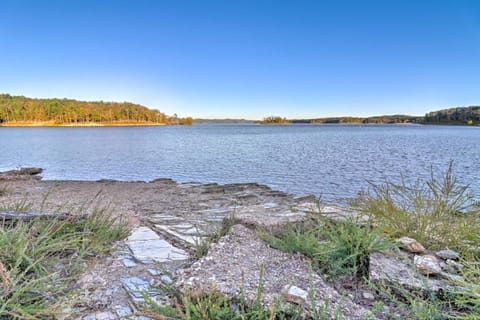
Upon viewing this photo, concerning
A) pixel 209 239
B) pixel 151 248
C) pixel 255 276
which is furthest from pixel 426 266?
pixel 151 248

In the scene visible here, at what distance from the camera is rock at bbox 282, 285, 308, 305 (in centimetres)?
182

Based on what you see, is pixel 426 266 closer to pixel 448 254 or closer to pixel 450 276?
pixel 450 276

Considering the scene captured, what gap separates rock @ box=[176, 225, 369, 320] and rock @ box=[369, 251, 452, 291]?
414 mm

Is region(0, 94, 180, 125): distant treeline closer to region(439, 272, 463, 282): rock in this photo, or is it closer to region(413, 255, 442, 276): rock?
region(413, 255, 442, 276): rock

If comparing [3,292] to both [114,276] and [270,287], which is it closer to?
[114,276]

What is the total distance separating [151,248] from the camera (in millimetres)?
3350

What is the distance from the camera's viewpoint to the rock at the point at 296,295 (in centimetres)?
182

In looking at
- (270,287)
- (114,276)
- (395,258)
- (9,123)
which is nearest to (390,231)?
(395,258)

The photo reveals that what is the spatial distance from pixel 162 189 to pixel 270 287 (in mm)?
7582

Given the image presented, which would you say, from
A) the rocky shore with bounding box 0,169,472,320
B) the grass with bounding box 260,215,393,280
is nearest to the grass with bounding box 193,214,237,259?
the rocky shore with bounding box 0,169,472,320

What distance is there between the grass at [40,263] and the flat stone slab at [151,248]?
9.4 inches

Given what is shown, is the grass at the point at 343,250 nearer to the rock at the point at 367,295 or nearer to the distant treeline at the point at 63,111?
the rock at the point at 367,295

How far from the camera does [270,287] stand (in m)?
2.05

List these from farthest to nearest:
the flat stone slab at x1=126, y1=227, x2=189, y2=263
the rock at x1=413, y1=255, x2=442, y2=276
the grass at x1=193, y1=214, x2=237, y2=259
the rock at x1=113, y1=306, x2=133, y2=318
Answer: the flat stone slab at x1=126, y1=227, x2=189, y2=263
the grass at x1=193, y1=214, x2=237, y2=259
the rock at x1=413, y1=255, x2=442, y2=276
the rock at x1=113, y1=306, x2=133, y2=318
